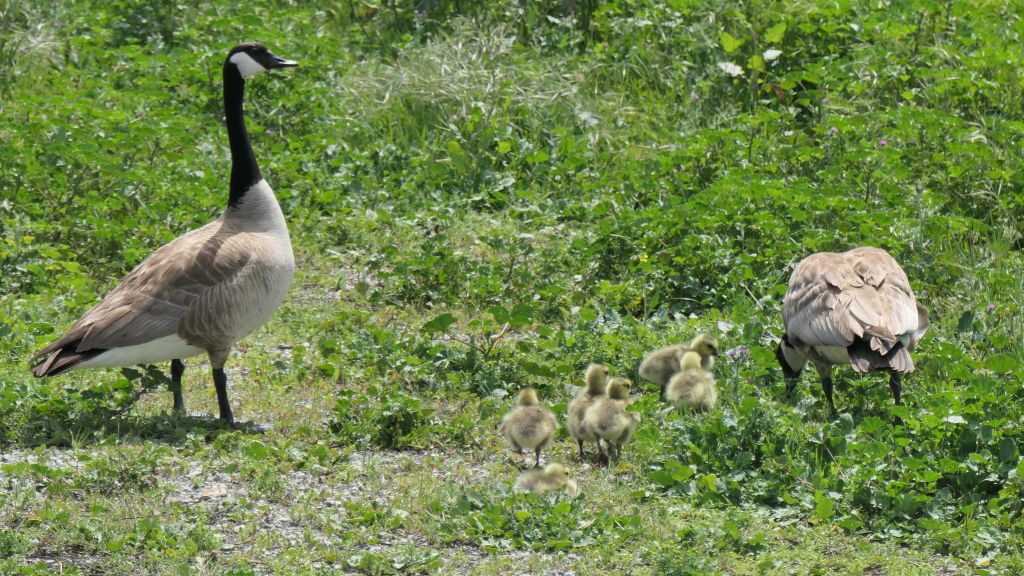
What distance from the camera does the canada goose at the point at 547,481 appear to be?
639 centimetres

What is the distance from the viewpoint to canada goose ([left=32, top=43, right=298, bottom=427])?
23.1 ft

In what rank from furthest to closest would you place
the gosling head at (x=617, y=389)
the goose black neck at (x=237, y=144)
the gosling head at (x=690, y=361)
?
the goose black neck at (x=237, y=144), the gosling head at (x=690, y=361), the gosling head at (x=617, y=389)

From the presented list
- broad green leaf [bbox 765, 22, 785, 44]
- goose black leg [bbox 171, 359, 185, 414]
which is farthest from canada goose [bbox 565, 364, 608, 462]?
broad green leaf [bbox 765, 22, 785, 44]

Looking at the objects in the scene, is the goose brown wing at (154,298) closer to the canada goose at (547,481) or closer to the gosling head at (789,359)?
the canada goose at (547,481)

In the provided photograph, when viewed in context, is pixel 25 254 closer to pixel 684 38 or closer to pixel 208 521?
pixel 208 521

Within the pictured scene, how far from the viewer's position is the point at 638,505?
6578 millimetres

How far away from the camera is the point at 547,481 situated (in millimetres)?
6391

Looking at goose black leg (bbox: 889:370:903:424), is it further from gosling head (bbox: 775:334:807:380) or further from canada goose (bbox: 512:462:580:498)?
canada goose (bbox: 512:462:580:498)

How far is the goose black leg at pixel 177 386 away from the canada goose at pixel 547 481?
2.24m

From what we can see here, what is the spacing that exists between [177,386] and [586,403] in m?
2.42

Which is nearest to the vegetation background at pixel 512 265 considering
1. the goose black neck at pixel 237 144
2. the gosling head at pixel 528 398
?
the gosling head at pixel 528 398

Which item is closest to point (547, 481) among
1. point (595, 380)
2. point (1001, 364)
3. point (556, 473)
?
point (556, 473)

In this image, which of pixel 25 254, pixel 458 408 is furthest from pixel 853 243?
pixel 25 254

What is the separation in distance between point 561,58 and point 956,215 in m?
4.93
